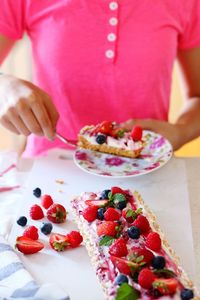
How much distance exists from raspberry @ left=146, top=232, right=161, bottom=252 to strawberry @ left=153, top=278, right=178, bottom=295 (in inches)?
3.8

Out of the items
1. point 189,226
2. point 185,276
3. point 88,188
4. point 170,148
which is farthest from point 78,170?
point 185,276

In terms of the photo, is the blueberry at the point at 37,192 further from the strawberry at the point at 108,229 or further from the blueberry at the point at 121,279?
the blueberry at the point at 121,279

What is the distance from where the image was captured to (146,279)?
842 millimetres

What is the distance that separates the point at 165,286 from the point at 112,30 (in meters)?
0.74

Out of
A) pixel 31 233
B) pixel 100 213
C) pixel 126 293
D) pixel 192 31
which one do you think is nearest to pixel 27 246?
pixel 31 233

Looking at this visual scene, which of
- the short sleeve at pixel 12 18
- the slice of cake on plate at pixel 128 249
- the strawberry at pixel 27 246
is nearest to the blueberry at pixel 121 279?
the slice of cake on plate at pixel 128 249

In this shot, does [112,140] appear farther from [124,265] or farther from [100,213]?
[124,265]

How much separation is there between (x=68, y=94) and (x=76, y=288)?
635 mm

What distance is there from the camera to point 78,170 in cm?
131

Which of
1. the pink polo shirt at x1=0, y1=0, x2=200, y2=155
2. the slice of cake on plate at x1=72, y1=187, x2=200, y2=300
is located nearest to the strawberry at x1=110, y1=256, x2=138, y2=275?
the slice of cake on plate at x1=72, y1=187, x2=200, y2=300

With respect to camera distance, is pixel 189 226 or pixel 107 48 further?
pixel 107 48

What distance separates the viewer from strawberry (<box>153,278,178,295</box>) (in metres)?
0.83

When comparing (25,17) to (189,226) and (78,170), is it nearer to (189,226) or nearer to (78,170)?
(78,170)

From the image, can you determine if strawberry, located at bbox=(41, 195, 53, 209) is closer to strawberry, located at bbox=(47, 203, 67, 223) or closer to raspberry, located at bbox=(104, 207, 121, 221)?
strawberry, located at bbox=(47, 203, 67, 223)
